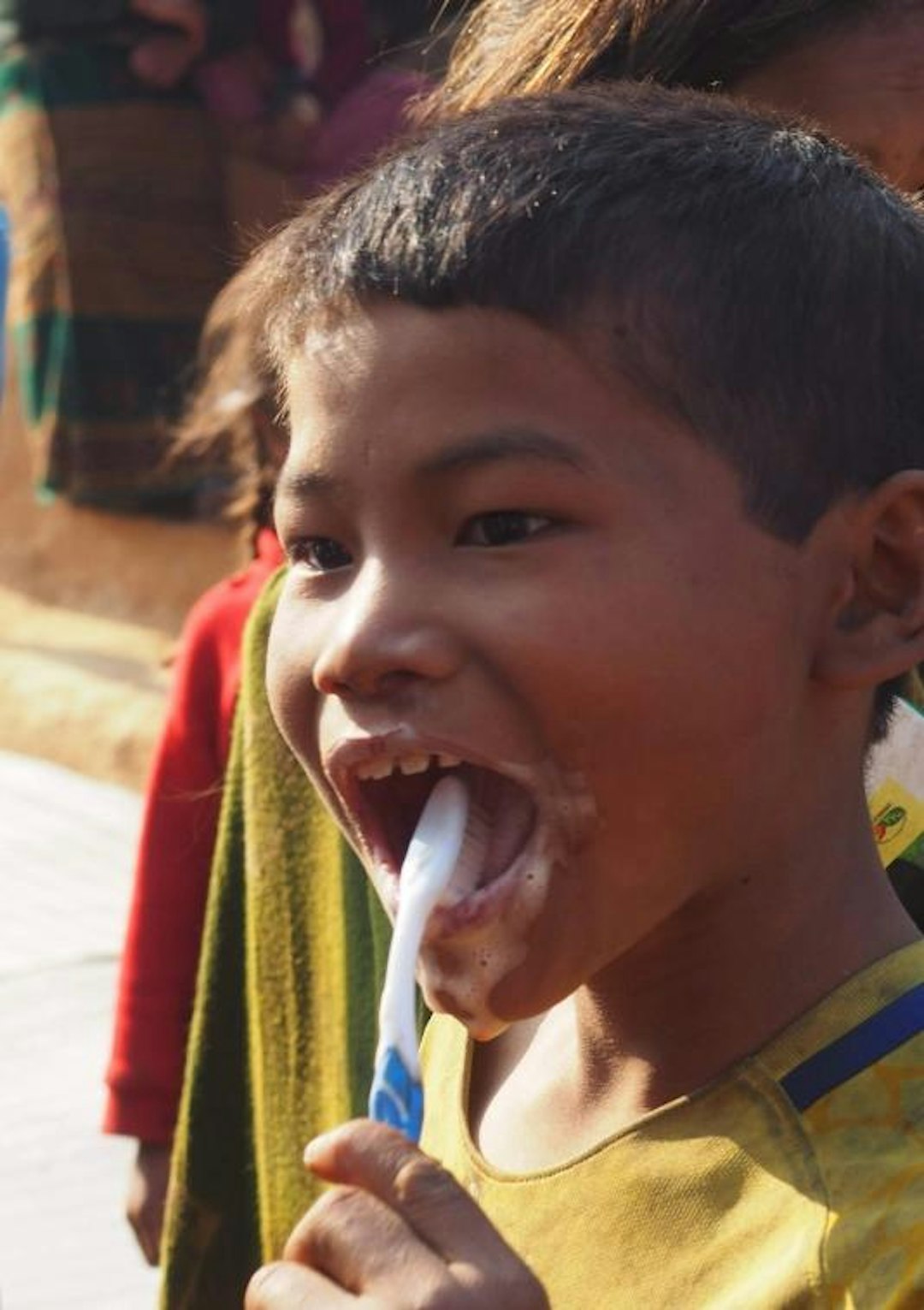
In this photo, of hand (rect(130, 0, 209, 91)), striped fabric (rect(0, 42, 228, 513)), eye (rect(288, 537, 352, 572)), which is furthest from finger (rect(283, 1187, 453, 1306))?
striped fabric (rect(0, 42, 228, 513))

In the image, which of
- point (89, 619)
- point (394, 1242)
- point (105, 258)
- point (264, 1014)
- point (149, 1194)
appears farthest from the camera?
point (89, 619)

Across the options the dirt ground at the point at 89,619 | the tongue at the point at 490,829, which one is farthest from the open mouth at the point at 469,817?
the dirt ground at the point at 89,619

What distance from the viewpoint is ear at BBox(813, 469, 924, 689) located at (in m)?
1.64

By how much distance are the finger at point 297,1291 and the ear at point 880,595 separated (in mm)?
506

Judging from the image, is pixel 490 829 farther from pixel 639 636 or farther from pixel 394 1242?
pixel 394 1242

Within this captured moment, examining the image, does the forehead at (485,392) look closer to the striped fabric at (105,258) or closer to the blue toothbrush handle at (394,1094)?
the blue toothbrush handle at (394,1094)

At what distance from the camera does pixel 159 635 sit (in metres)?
7.36

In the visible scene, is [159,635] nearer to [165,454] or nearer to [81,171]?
[165,454]

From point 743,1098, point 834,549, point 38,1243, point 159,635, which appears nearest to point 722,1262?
point 743,1098

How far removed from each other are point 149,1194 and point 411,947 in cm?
154

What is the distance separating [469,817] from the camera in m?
1.57

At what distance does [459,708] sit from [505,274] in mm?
275

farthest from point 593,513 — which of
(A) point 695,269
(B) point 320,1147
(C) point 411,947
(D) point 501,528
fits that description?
(B) point 320,1147

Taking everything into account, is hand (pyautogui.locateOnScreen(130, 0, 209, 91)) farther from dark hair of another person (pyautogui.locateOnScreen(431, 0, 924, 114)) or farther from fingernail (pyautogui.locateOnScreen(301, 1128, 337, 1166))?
fingernail (pyautogui.locateOnScreen(301, 1128, 337, 1166))
